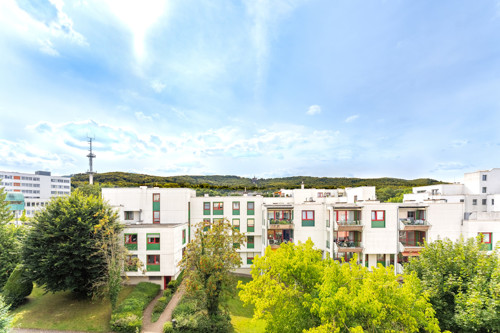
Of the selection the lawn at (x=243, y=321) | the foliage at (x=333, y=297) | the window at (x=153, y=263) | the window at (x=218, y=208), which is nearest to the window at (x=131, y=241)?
the window at (x=153, y=263)

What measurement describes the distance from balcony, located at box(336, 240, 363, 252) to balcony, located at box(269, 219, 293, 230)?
641cm

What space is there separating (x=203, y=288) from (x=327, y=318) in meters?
12.4

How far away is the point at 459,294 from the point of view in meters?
14.3

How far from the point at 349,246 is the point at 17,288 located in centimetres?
3713

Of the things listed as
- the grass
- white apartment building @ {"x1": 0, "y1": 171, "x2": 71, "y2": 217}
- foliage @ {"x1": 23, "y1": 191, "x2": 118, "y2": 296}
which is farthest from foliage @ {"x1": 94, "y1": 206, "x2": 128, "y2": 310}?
white apartment building @ {"x1": 0, "y1": 171, "x2": 71, "y2": 217}

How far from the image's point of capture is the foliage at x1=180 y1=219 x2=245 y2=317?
20.1m

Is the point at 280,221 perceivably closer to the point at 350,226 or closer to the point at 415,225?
the point at 350,226

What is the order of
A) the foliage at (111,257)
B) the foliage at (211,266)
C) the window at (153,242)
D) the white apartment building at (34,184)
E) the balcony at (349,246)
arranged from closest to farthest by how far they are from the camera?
1. the foliage at (211,266)
2. the foliage at (111,257)
3. the balcony at (349,246)
4. the window at (153,242)
5. the white apartment building at (34,184)

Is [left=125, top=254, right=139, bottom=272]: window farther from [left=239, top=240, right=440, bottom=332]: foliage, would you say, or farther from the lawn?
[left=239, top=240, right=440, bottom=332]: foliage

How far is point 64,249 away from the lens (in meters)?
21.8

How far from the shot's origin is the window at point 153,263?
2805cm

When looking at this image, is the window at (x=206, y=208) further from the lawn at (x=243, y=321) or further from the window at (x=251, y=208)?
the lawn at (x=243, y=321)

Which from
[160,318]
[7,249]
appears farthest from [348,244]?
[7,249]

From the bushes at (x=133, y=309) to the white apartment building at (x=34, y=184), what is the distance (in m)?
109
